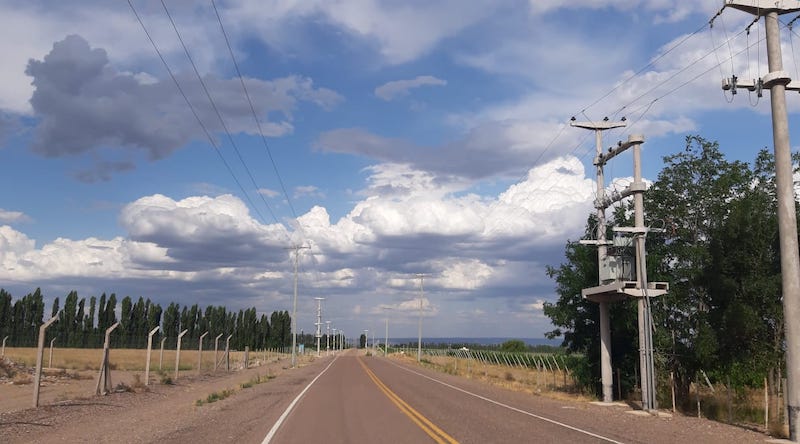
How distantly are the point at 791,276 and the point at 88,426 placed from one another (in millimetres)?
17679

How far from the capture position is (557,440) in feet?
44.1

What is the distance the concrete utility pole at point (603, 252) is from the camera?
87.4 ft

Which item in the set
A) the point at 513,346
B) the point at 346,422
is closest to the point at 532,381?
the point at 346,422

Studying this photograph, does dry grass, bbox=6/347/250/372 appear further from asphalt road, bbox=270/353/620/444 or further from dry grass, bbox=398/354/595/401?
dry grass, bbox=398/354/595/401

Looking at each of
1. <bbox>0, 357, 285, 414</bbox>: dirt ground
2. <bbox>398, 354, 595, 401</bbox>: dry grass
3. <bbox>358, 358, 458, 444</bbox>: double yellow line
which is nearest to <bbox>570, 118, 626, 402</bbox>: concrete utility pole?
<bbox>398, 354, 595, 401</bbox>: dry grass

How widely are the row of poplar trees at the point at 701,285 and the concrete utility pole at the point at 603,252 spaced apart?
127 centimetres

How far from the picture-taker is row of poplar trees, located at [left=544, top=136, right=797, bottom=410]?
2270 centimetres

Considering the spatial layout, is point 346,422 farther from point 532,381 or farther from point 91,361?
point 91,361

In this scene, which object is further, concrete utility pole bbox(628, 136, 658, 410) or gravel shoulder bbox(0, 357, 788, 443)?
concrete utility pole bbox(628, 136, 658, 410)

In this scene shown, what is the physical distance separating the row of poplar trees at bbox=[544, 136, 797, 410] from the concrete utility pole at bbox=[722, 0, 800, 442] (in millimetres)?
6331

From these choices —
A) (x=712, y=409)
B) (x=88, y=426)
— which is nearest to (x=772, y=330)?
(x=712, y=409)

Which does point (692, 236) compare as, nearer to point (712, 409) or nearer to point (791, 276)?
point (712, 409)

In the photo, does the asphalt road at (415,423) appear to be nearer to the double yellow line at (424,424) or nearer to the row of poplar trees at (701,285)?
the double yellow line at (424,424)

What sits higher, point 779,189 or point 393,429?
point 779,189
